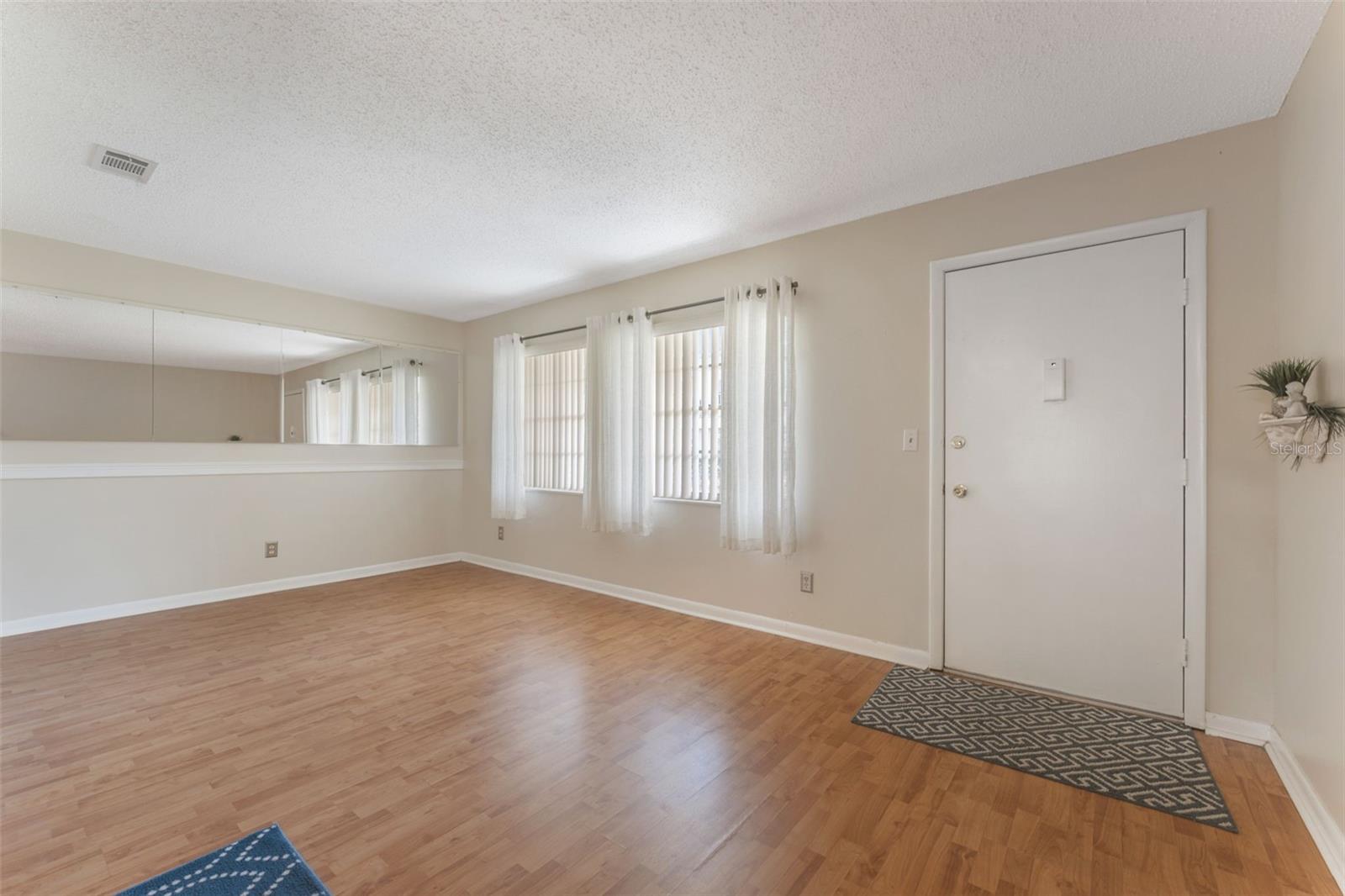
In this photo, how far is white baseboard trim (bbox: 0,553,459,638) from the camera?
3.63 m

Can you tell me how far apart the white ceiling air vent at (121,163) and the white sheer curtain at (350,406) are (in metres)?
2.39

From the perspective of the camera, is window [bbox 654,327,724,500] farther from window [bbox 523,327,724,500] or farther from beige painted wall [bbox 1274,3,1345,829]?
beige painted wall [bbox 1274,3,1345,829]

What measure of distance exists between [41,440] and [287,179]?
2615mm

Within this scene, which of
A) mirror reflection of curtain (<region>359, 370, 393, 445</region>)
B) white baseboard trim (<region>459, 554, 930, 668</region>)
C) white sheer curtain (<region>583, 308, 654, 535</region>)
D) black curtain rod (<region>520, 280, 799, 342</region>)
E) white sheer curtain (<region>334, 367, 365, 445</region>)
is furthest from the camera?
mirror reflection of curtain (<region>359, 370, 393, 445</region>)

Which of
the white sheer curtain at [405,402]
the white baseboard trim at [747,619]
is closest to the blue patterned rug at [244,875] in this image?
the white baseboard trim at [747,619]

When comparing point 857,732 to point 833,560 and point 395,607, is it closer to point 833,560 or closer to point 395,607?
point 833,560

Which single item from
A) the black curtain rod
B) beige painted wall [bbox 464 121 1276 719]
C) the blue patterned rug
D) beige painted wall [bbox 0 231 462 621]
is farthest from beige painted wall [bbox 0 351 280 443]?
the blue patterned rug

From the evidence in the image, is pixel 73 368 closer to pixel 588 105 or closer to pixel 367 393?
pixel 367 393

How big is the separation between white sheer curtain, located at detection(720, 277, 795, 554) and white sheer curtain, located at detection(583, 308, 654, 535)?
29.3 inches

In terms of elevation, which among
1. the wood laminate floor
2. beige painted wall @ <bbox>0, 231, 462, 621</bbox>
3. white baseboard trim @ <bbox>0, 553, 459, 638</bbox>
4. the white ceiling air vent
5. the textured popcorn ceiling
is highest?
the textured popcorn ceiling

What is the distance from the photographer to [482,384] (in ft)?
19.1

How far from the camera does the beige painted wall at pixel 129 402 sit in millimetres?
3586

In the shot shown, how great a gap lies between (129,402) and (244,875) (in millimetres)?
3879

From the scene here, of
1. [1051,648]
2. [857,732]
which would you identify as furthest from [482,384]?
[1051,648]
